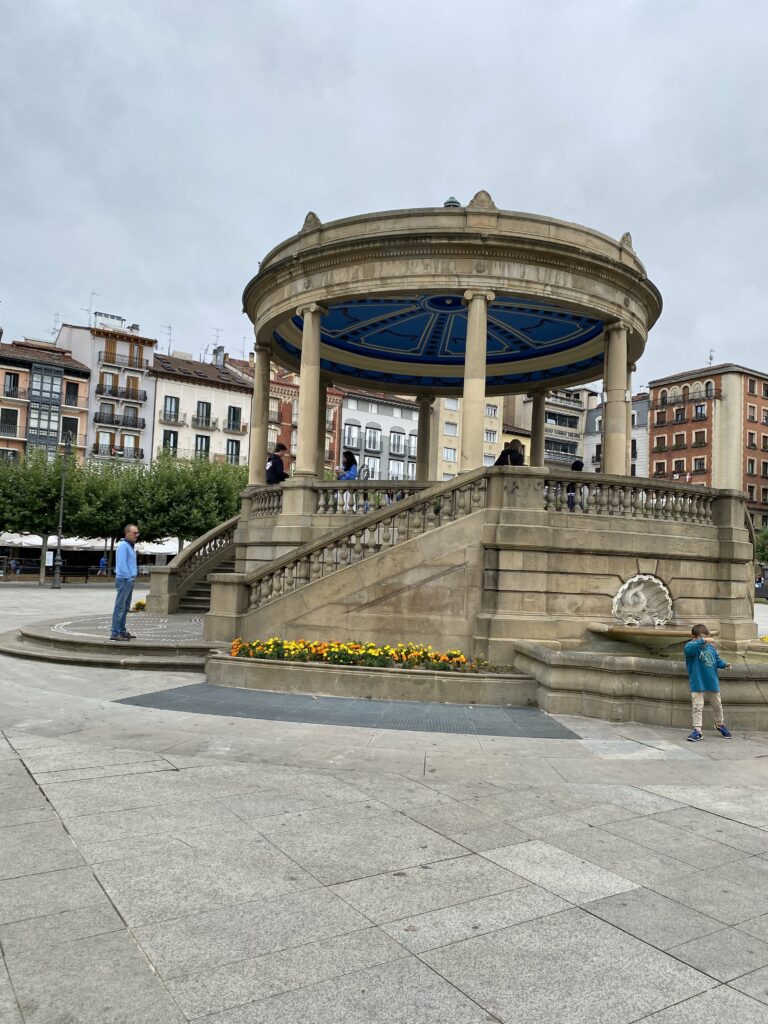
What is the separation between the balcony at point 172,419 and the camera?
72812 mm

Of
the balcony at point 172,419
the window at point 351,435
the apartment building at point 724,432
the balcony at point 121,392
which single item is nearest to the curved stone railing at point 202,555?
the balcony at point 121,392

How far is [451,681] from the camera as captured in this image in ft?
35.8

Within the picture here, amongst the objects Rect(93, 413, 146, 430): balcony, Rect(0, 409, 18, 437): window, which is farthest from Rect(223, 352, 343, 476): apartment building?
Rect(0, 409, 18, 437): window

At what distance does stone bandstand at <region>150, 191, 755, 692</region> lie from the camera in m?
12.5

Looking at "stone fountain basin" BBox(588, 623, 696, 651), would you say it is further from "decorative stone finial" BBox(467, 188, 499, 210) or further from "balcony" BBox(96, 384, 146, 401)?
"balcony" BBox(96, 384, 146, 401)

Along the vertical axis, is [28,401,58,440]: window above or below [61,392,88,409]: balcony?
below

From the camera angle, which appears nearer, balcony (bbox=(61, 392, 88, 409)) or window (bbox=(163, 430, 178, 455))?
balcony (bbox=(61, 392, 88, 409))

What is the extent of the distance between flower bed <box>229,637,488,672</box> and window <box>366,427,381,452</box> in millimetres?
77038

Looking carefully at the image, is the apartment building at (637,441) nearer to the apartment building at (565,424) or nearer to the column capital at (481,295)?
the apartment building at (565,424)

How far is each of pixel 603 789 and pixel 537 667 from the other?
3.90 m

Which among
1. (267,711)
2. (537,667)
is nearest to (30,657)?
(267,711)

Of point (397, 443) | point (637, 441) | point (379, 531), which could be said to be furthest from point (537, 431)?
point (637, 441)

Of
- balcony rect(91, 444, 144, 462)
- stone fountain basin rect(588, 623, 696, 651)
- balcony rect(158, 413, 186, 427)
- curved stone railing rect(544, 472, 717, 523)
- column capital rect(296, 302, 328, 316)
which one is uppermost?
balcony rect(158, 413, 186, 427)

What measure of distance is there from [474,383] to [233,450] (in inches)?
2554
